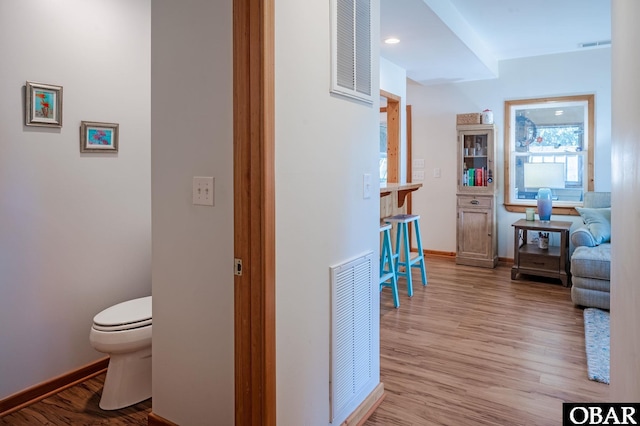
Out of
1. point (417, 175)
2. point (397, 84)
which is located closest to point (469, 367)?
point (397, 84)

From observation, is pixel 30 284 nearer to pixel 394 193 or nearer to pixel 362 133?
pixel 362 133

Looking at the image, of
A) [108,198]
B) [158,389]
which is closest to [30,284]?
[108,198]

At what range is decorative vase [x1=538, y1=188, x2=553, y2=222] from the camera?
5166 millimetres

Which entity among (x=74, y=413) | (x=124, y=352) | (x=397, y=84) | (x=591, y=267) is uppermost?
(x=397, y=84)

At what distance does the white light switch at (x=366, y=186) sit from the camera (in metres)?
2.20

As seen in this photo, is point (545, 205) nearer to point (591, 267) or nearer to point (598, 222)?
point (598, 222)

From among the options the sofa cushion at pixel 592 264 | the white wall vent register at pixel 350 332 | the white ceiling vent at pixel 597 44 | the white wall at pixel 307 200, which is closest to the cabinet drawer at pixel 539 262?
the sofa cushion at pixel 592 264

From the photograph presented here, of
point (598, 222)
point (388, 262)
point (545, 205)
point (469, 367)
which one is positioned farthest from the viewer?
point (545, 205)

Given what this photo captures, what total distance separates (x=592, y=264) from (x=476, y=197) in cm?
195

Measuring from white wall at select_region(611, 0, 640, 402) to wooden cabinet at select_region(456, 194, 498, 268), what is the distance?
13.2 feet

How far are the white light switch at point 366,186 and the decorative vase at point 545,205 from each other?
12.4ft

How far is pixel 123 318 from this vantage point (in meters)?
2.30

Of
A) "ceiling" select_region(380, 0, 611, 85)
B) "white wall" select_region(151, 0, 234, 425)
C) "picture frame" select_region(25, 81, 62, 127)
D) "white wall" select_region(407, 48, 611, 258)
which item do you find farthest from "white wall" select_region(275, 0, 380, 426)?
"white wall" select_region(407, 48, 611, 258)

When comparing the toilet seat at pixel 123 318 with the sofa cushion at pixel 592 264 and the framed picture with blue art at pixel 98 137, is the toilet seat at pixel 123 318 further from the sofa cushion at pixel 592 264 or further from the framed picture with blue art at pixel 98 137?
the sofa cushion at pixel 592 264
